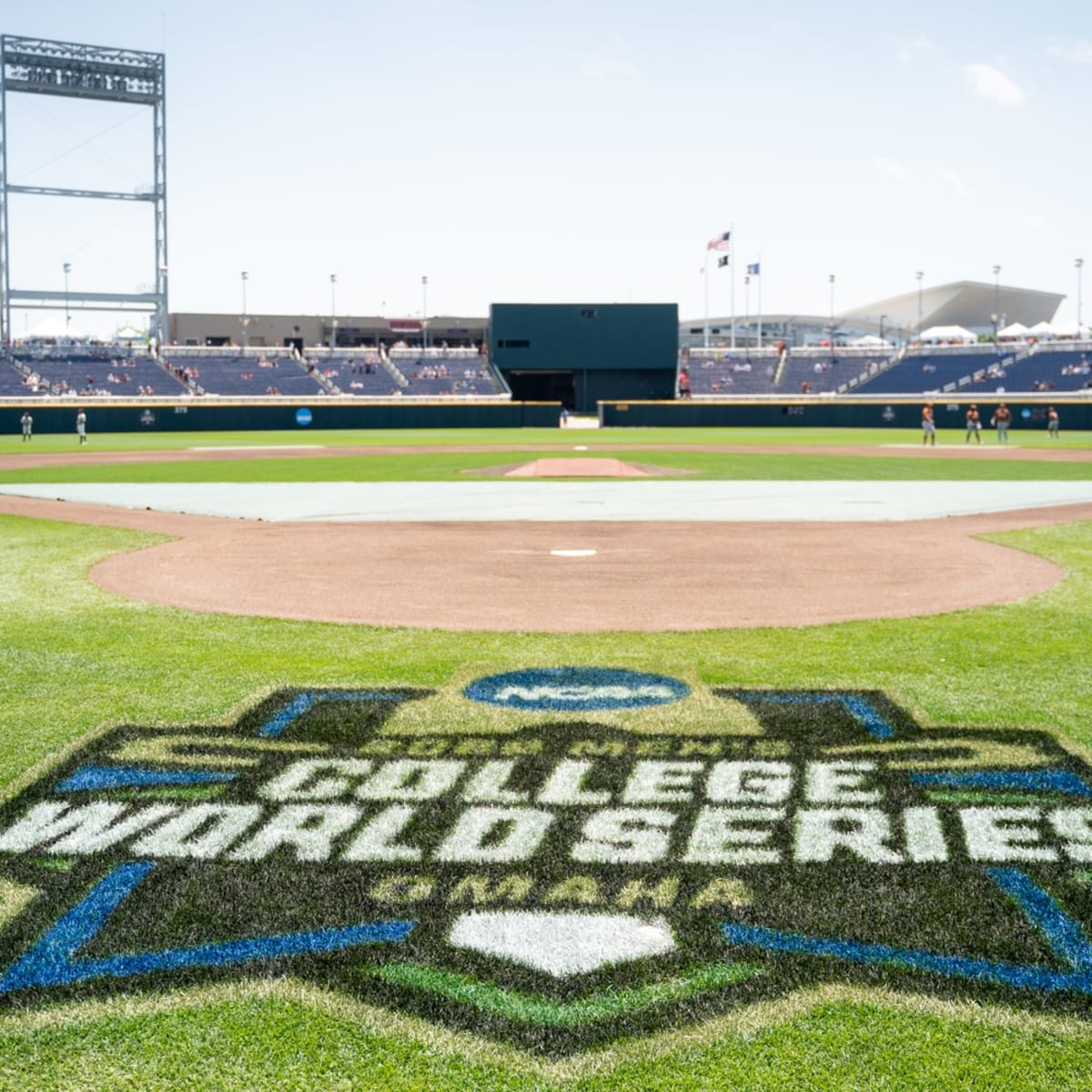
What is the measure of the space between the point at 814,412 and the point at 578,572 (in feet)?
189

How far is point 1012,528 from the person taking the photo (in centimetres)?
1633

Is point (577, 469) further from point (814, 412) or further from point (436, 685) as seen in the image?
point (814, 412)

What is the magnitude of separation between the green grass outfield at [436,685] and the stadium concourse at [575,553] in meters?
0.64

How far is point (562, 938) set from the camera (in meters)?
3.81

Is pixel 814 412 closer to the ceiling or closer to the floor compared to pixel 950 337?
closer to the floor

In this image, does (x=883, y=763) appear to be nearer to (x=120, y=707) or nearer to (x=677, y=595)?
(x=120, y=707)

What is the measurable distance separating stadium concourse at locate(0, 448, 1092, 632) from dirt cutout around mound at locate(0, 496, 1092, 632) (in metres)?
0.04

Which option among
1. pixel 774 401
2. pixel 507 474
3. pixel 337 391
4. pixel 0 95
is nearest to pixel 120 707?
pixel 507 474

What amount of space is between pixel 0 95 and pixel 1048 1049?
85.0m

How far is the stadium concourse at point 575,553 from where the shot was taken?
33.2 ft

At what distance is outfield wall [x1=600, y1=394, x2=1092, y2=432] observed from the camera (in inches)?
2542

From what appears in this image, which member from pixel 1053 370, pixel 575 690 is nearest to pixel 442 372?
pixel 1053 370

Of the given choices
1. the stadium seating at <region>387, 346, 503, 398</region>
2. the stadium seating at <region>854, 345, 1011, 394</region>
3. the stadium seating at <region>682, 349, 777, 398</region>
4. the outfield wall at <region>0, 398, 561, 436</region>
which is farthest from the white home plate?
the stadium seating at <region>682, 349, 777, 398</region>

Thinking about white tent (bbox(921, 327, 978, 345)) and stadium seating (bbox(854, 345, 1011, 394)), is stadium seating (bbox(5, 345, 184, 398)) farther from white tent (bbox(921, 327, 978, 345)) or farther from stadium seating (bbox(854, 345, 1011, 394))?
white tent (bbox(921, 327, 978, 345))
